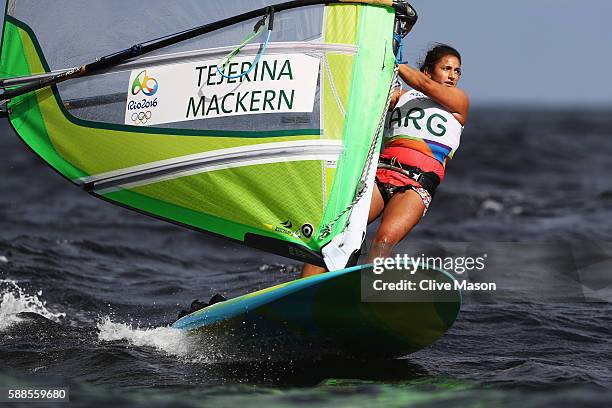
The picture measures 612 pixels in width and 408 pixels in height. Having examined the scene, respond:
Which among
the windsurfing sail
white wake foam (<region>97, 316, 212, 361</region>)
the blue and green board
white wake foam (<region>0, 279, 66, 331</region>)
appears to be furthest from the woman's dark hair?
white wake foam (<region>0, 279, 66, 331</region>)

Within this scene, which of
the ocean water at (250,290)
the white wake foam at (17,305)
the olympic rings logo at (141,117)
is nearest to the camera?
the ocean water at (250,290)

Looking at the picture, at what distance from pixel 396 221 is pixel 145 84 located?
71.9 inches

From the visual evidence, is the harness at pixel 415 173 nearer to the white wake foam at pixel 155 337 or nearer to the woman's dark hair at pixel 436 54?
the woman's dark hair at pixel 436 54

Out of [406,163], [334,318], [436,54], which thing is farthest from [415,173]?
[334,318]

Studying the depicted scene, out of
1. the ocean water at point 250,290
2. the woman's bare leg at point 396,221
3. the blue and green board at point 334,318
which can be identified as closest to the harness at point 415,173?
the woman's bare leg at point 396,221

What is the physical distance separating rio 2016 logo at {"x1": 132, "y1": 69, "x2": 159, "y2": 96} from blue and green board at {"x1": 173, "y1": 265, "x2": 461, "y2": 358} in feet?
4.70

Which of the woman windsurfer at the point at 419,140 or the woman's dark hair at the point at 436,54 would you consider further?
the woman's dark hair at the point at 436,54

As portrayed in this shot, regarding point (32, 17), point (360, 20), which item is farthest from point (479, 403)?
point (32, 17)

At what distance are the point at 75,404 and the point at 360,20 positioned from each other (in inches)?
111

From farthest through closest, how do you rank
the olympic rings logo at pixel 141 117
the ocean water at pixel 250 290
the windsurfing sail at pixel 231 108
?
the olympic rings logo at pixel 141 117, the windsurfing sail at pixel 231 108, the ocean water at pixel 250 290

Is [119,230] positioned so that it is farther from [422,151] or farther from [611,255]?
[422,151]

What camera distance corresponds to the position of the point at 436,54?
19.7 feet

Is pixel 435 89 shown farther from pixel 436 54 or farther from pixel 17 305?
pixel 17 305

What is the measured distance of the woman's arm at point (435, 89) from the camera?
586cm
